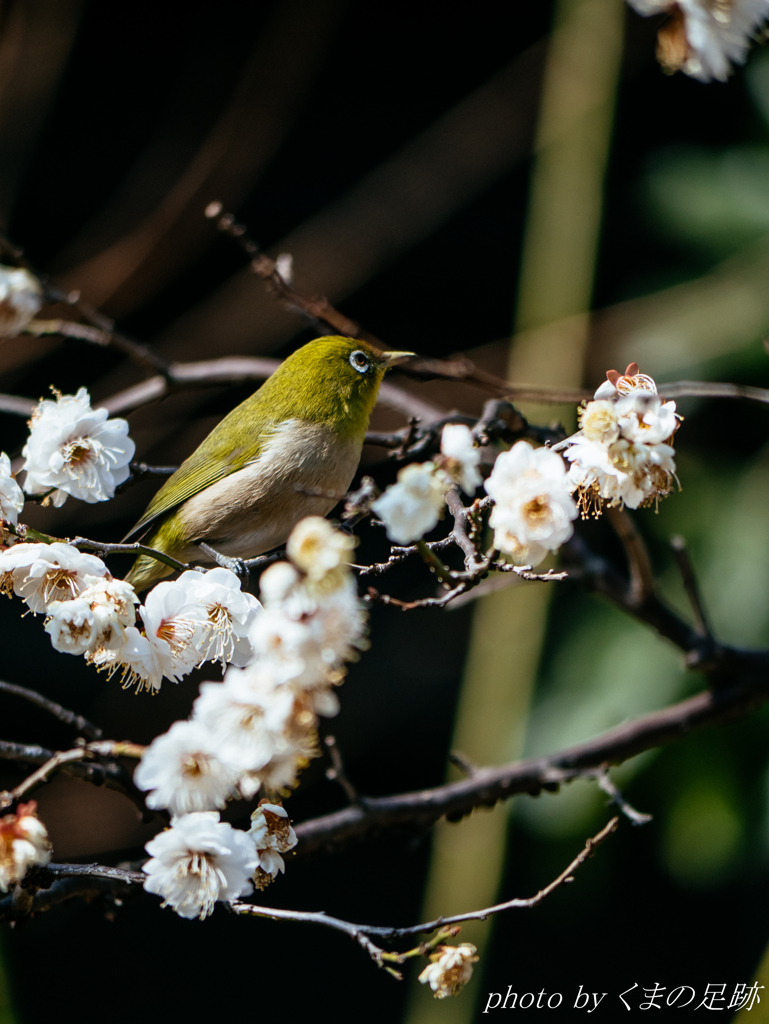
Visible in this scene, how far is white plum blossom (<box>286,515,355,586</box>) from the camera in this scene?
85 cm

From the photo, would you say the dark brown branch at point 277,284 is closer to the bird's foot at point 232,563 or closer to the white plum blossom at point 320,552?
the bird's foot at point 232,563

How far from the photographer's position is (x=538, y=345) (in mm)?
3369

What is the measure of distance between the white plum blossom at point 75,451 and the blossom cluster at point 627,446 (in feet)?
2.56

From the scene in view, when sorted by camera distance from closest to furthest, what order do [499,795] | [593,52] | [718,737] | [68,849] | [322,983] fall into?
[499,795] < [718,737] < [68,849] < [593,52] < [322,983]

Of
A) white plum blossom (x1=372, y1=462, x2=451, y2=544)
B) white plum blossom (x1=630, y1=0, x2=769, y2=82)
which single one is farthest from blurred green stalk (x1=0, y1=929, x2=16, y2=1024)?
white plum blossom (x1=630, y1=0, x2=769, y2=82)

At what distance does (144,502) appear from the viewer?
382 centimetres

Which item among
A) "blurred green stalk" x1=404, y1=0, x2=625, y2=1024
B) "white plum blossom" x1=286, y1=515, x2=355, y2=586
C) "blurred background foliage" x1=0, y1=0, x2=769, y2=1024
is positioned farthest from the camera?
"blurred background foliage" x1=0, y1=0, x2=769, y2=1024

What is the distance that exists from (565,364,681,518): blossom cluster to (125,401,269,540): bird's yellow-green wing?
114 centimetres

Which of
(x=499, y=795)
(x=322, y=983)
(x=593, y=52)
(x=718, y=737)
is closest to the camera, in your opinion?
(x=499, y=795)

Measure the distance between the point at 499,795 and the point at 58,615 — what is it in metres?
1.14

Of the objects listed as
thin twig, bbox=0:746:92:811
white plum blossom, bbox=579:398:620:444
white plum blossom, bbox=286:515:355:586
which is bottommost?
thin twig, bbox=0:746:92:811

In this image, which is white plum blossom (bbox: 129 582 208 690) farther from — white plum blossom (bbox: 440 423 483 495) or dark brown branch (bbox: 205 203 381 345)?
dark brown branch (bbox: 205 203 381 345)

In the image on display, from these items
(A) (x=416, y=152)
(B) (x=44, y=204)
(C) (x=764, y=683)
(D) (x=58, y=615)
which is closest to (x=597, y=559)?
(C) (x=764, y=683)

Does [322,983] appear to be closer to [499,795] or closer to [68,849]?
[68,849]
